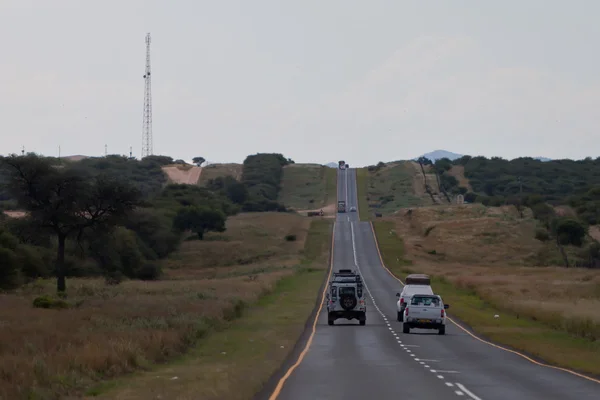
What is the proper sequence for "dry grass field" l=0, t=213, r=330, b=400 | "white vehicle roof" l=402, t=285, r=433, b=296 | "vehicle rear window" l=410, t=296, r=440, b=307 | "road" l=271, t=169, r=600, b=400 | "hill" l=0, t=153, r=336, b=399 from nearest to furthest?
"dry grass field" l=0, t=213, r=330, b=400 < "road" l=271, t=169, r=600, b=400 < "hill" l=0, t=153, r=336, b=399 < "vehicle rear window" l=410, t=296, r=440, b=307 < "white vehicle roof" l=402, t=285, r=433, b=296

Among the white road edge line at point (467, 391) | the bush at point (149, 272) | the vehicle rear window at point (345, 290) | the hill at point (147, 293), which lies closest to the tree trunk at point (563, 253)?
the hill at point (147, 293)

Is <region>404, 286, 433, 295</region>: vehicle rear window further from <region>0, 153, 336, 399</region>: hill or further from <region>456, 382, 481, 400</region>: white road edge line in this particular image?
<region>456, 382, 481, 400</region>: white road edge line

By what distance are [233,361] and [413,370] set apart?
5.65 m

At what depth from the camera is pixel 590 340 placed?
124ft

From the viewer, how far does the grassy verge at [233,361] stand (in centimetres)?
1981

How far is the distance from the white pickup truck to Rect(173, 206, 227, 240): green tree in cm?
8989

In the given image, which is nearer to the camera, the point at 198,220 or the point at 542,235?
the point at 542,235

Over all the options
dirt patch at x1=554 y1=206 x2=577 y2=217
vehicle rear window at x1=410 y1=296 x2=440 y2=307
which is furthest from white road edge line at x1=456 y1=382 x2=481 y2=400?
dirt patch at x1=554 y1=206 x2=577 y2=217

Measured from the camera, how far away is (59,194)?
63906 mm

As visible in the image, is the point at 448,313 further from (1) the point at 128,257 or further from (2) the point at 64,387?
(1) the point at 128,257

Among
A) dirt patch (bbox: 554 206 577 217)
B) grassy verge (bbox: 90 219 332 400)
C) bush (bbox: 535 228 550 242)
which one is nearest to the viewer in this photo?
grassy verge (bbox: 90 219 332 400)

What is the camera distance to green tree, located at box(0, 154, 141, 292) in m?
63.1

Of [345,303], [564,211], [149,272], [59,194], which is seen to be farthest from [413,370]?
[564,211]

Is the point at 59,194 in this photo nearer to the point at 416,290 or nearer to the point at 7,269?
the point at 7,269
